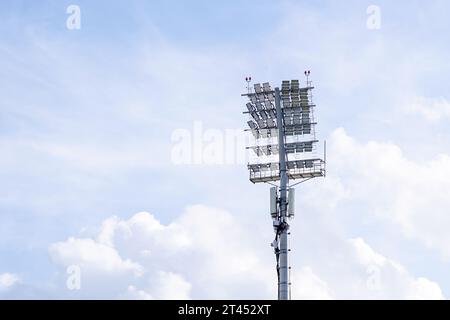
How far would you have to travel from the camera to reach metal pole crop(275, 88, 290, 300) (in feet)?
180

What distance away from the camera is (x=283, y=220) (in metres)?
57.2

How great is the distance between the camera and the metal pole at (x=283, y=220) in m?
54.7

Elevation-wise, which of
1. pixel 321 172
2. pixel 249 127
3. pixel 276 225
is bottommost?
pixel 276 225
